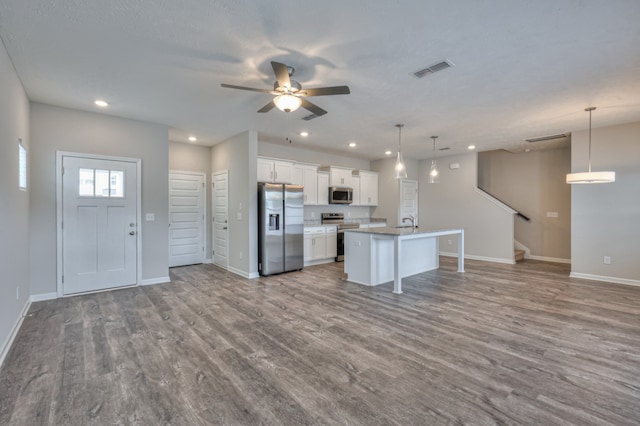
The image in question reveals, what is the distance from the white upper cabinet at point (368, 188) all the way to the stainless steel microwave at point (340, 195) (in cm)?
54

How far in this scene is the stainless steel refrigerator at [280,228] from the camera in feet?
18.3

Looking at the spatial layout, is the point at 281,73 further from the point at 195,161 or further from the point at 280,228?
the point at 195,161

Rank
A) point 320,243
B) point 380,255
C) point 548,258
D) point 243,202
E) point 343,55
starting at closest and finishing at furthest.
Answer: point 343,55 < point 380,255 < point 243,202 < point 320,243 < point 548,258

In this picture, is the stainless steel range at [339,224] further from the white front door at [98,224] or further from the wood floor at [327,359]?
the white front door at [98,224]

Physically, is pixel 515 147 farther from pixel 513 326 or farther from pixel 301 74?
pixel 301 74

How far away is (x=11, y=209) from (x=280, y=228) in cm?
369

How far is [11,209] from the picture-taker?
2980 millimetres

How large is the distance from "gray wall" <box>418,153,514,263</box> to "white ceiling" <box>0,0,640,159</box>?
2.87 meters

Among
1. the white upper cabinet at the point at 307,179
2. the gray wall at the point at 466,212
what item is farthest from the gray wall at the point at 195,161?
the gray wall at the point at 466,212

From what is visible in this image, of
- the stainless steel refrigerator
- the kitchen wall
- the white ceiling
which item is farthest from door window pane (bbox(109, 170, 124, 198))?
the kitchen wall

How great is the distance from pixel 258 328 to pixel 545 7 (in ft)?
12.4

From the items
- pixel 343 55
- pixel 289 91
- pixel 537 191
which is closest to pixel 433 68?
pixel 343 55

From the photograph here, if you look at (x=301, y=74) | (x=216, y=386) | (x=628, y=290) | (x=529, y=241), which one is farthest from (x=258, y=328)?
(x=529, y=241)

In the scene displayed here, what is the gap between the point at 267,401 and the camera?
1.99 m
